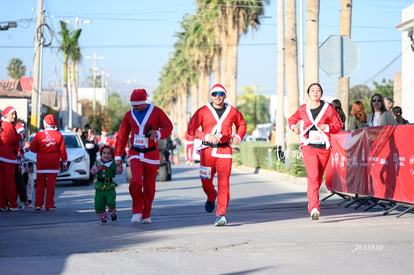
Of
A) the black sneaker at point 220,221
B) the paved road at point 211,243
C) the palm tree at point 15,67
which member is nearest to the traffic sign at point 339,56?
the paved road at point 211,243

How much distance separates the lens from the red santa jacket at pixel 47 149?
1497 centimetres

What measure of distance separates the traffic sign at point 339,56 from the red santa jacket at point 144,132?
785cm

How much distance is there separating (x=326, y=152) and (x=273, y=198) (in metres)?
5.63

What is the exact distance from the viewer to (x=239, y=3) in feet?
164

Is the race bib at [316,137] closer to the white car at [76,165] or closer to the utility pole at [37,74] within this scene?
the white car at [76,165]

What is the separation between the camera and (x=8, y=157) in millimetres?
14797

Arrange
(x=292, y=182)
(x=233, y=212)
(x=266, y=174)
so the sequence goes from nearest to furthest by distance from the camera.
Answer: (x=233, y=212) < (x=292, y=182) < (x=266, y=174)

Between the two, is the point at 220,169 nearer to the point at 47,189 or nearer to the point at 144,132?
the point at 144,132

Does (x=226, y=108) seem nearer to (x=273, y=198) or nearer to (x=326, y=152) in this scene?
(x=326, y=152)

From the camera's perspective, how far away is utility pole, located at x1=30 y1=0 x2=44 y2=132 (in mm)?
36062

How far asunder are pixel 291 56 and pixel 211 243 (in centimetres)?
2174

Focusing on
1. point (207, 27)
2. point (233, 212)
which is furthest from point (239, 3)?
point (233, 212)

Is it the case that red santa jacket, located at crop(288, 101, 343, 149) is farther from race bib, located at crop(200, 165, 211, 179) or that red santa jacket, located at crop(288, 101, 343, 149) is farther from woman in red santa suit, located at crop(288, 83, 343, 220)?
race bib, located at crop(200, 165, 211, 179)

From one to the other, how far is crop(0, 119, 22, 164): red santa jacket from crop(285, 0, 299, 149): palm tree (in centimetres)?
1657
